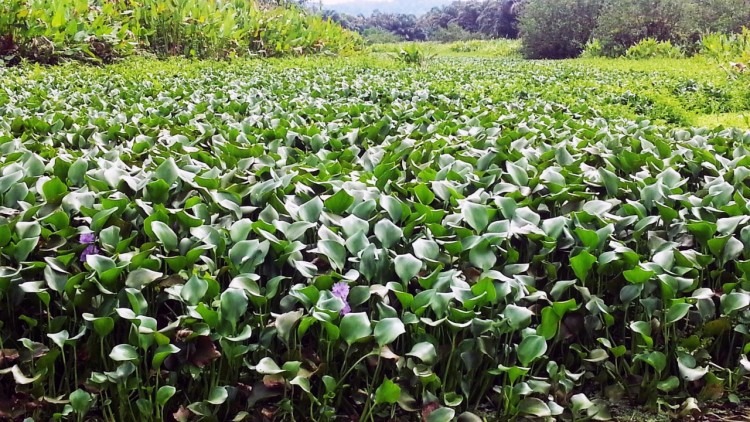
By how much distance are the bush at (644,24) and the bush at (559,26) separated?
213cm

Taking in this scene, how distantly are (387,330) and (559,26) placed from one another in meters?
19.4

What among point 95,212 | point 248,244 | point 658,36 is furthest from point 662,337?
point 658,36

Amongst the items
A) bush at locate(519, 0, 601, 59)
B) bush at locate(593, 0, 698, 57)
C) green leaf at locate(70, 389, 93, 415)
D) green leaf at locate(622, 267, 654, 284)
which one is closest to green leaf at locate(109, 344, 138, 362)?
green leaf at locate(70, 389, 93, 415)

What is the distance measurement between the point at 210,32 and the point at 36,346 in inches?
374

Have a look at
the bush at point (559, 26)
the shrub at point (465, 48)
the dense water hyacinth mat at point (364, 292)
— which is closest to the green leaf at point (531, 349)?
the dense water hyacinth mat at point (364, 292)

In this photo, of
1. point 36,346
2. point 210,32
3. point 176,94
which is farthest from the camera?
point 210,32

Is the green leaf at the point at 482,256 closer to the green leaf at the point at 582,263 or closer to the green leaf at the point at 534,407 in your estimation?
the green leaf at the point at 582,263

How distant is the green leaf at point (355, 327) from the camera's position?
155 centimetres

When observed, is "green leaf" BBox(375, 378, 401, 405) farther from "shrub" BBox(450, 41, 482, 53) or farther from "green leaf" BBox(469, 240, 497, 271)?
"shrub" BBox(450, 41, 482, 53)

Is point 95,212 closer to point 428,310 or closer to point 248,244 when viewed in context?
point 248,244

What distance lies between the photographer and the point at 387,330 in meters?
1.55

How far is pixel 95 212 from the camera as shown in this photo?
1.94m

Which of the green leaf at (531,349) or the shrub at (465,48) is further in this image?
the shrub at (465,48)

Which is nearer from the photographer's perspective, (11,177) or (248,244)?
(248,244)
